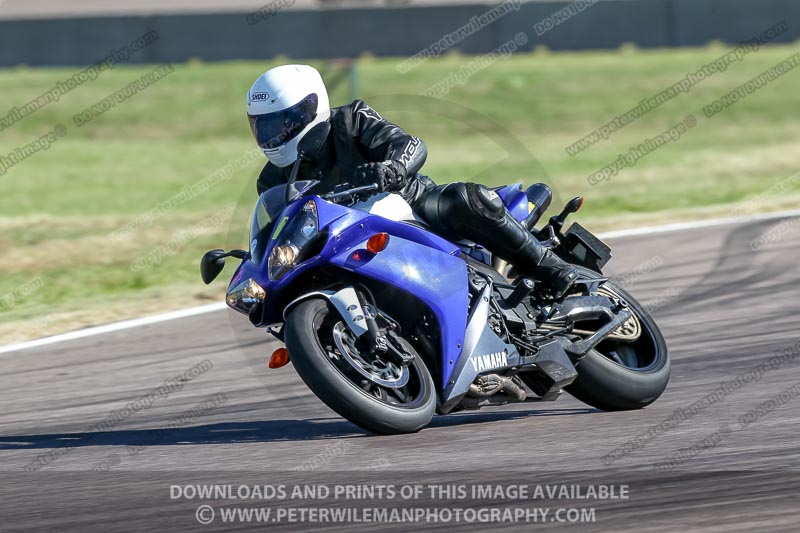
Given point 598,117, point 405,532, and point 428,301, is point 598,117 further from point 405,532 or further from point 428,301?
point 405,532

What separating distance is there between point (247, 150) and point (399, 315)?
53.2ft

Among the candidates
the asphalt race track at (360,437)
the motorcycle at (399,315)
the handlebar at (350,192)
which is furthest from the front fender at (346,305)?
the asphalt race track at (360,437)

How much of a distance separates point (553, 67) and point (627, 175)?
344 inches

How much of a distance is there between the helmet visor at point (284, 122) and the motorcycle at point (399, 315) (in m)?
0.08

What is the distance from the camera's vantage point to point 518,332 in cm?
646

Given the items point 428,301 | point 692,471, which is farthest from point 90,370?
point 692,471

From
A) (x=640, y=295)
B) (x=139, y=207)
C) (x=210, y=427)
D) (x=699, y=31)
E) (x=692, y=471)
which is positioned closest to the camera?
(x=692, y=471)

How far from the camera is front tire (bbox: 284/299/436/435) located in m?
5.67

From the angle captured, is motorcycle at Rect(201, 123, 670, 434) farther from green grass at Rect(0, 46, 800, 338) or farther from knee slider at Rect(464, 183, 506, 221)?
green grass at Rect(0, 46, 800, 338)

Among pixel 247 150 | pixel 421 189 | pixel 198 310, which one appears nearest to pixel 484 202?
pixel 421 189

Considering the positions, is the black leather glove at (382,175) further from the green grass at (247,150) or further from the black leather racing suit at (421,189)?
the green grass at (247,150)

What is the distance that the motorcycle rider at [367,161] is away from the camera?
6.26 m

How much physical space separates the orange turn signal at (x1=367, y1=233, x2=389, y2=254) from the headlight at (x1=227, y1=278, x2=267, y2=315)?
506mm

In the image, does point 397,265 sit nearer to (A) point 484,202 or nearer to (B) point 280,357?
(A) point 484,202
